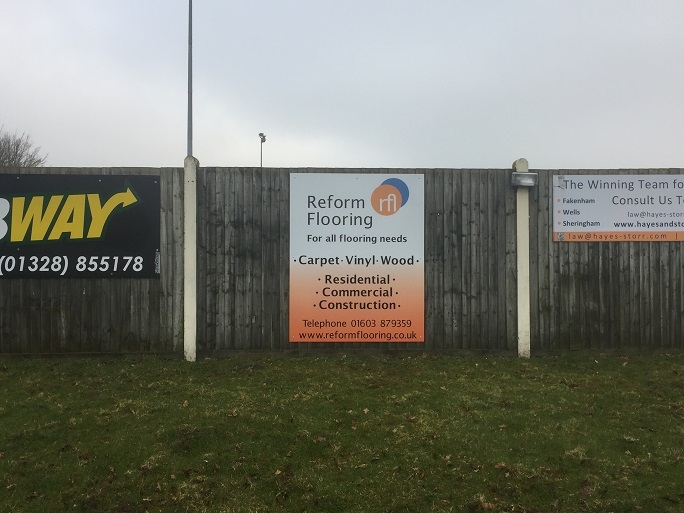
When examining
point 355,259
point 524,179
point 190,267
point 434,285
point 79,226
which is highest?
point 524,179

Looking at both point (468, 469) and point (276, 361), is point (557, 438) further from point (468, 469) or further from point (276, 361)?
point (276, 361)

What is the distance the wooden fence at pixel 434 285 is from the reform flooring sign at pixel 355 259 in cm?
16

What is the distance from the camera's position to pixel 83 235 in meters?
7.53

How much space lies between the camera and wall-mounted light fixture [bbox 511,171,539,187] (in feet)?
25.0

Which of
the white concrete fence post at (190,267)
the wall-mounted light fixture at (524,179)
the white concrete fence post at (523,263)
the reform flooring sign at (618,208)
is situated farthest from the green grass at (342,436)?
the wall-mounted light fixture at (524,179)

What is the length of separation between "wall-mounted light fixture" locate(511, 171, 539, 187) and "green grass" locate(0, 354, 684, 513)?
8.78ft

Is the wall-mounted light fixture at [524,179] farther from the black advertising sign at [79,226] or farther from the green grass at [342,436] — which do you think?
the black advertising sign at [79,226]

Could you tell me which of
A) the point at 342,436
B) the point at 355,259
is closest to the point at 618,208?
the point at 355,259

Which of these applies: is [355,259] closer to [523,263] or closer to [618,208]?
[523,263]

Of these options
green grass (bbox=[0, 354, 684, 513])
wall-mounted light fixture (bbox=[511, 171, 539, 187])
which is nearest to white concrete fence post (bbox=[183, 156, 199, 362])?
green grass (bbox=[0, 354, 684, 513])

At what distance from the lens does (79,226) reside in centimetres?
752

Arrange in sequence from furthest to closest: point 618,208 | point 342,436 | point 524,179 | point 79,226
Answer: point 618,208 < point 524,179 < point 79,226 < point 342,436

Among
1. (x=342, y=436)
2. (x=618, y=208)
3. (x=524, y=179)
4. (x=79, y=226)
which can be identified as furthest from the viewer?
(x=618, y=208)

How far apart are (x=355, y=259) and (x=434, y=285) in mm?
1267
